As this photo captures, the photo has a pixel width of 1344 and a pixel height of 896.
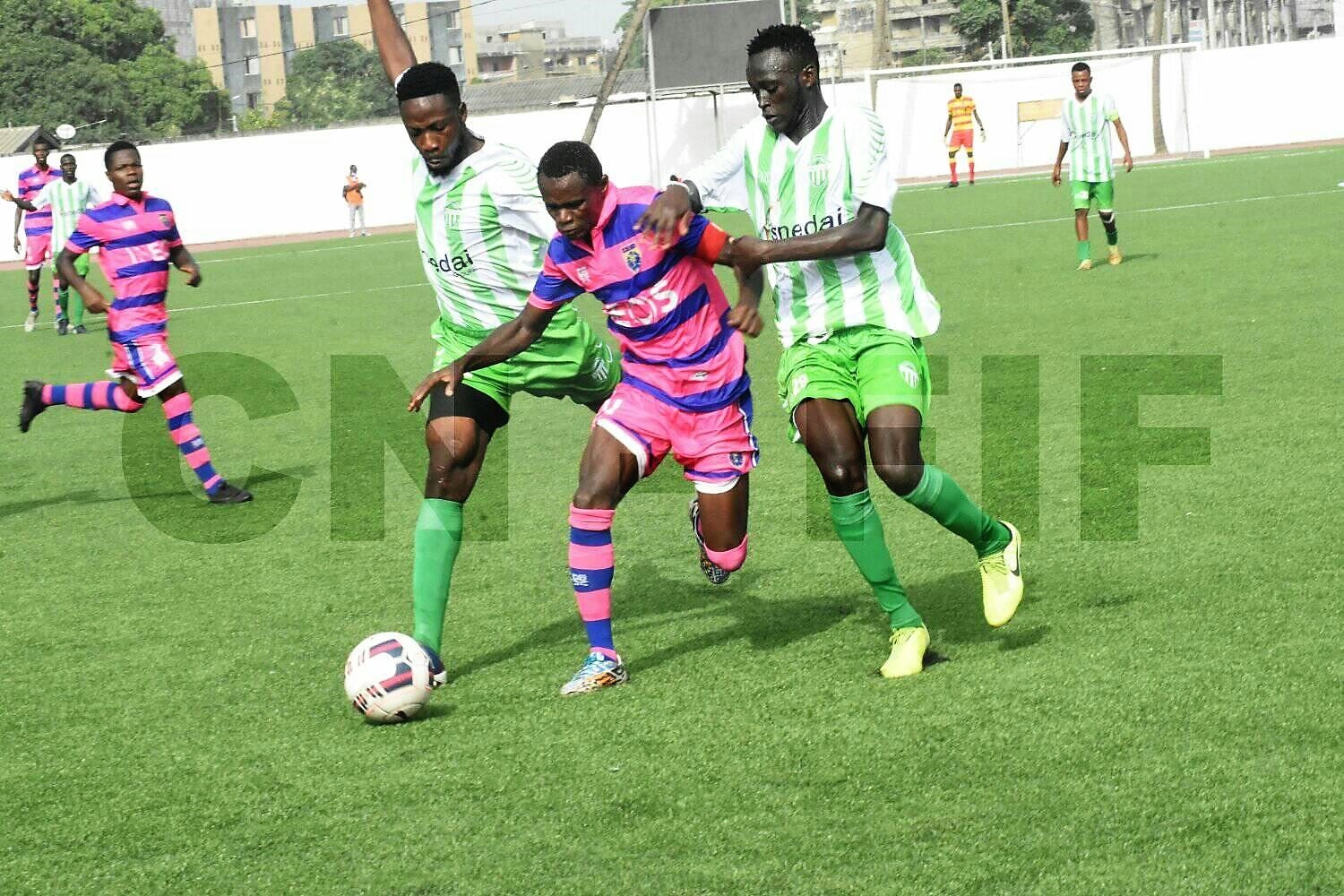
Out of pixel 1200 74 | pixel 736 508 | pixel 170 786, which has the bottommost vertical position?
pixel 170 786

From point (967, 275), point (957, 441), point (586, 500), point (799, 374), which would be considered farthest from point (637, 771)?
point (967, 275)

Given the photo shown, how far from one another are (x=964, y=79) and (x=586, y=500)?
44.5 metres

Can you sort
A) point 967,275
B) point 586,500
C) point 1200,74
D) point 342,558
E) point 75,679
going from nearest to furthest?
point 586,500
point 75,679
point 342,558
point 967,275
point 1200,74

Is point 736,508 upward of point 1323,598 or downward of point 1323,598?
upward

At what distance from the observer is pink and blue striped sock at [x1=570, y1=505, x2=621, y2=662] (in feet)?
18.8

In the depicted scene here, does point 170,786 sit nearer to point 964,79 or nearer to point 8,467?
point 8,467

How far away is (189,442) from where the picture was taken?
9.95 metres

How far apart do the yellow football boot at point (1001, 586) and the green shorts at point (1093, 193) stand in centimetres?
1265

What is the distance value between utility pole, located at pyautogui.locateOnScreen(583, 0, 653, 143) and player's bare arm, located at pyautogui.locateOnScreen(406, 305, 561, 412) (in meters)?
33.2

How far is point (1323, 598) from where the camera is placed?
6027 mm

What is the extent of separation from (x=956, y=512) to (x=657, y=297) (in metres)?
1.29

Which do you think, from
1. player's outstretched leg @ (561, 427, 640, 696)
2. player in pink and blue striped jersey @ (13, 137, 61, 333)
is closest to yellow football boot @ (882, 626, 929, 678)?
player's outstretched leg @ (561, 427, 640, 696)

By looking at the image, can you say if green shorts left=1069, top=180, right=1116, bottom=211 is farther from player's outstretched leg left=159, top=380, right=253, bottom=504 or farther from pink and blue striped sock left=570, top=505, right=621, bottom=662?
pink and blue striped sock left=570, top=505, right=621, bottom=662

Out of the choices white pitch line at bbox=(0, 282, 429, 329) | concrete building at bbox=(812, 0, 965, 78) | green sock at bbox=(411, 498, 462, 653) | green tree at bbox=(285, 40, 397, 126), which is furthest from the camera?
concrete building at bbox=(812, 0, 965, 78)
